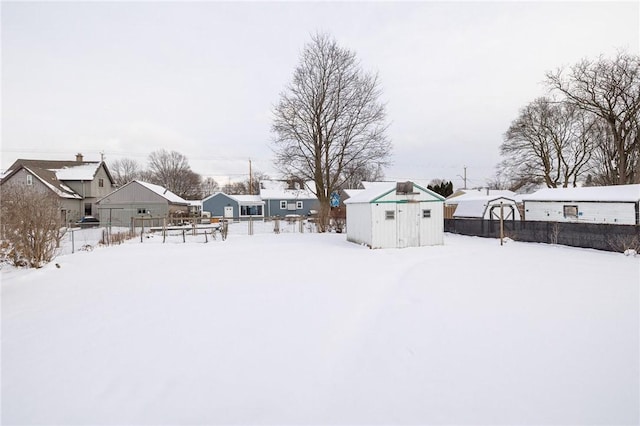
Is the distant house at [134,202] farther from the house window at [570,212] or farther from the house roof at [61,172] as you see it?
the house window at [570,212]

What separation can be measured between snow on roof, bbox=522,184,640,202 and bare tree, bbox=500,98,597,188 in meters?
14.5

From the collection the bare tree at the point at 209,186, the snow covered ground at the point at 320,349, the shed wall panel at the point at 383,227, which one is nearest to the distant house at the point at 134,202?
the shed wall panel at the point at 383,227

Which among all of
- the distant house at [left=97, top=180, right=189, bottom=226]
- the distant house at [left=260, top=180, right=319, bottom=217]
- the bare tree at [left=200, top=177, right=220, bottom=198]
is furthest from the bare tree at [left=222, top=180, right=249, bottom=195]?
the distant house at [left=97, top=180, right=189, bottom=226]

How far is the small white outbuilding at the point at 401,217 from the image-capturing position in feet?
46.7

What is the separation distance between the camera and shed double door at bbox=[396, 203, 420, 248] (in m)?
14.5

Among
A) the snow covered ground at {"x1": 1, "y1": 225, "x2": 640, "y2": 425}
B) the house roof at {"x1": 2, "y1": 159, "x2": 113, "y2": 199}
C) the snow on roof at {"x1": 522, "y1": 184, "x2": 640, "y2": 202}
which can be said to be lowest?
the snow covered ground at {"x1": 1, "y1": 225, "x2": 640, "y2": 425}

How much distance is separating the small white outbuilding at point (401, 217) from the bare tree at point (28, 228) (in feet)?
35.4

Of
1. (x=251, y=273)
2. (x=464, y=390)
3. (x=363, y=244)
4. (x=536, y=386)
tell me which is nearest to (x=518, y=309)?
(x=536, y=386)

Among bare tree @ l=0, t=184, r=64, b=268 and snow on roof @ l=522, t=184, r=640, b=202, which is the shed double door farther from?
bare tree @ l=0, t=184, r=64, b=268

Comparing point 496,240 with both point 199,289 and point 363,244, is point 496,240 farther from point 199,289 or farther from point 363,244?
point 199,289

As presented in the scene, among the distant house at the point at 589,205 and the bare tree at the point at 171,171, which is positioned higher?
the bare tree at the point at 171,171

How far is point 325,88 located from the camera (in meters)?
23.1

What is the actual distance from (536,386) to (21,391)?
5.23 metres

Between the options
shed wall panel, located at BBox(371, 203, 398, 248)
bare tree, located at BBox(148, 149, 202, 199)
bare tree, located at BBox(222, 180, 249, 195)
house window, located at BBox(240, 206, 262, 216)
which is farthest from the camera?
bare tree, located at BBox(222, 180, 249, 195)
